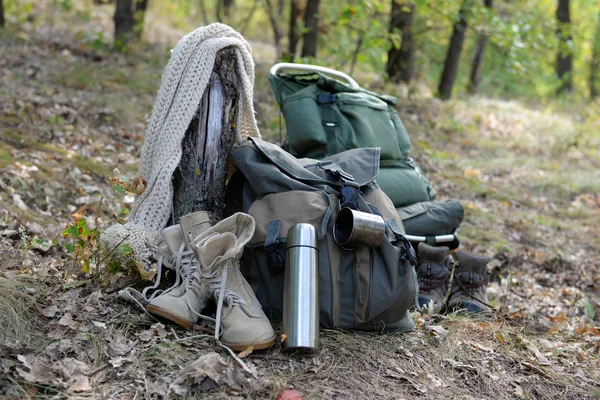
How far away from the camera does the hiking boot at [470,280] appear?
4207 millimetres

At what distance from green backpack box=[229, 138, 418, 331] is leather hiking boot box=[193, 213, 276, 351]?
14 centimetres

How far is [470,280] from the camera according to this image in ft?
13.9

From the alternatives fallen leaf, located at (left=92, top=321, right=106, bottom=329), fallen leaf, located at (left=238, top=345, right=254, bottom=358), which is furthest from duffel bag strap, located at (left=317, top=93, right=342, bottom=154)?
fallen leaf, located at (left=92, top=321, right=106, bottom=329)

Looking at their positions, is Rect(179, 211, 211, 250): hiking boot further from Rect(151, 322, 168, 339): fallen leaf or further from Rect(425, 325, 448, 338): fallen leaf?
Rect(425, 325, 448, 338): fallen leaf

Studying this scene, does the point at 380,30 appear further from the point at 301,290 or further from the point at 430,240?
the point at 301,290

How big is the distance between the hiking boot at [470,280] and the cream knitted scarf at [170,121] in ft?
6.23

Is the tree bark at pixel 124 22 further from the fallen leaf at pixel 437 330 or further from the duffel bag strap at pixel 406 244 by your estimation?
the fallen leaf at pixel 437 330

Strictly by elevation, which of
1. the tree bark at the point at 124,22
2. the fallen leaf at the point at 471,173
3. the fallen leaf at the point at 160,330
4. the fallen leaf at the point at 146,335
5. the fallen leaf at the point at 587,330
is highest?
the tree bark at the point at 124,22

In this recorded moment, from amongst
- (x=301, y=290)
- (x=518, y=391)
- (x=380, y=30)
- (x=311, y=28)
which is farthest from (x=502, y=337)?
(x=380, y=30)

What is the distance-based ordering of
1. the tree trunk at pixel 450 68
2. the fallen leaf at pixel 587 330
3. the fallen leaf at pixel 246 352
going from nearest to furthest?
1. the fallen leaf at pixel 246 352
2. the fallen leaf at pixel 587 330
3. the tree trunk at pixel 450 68

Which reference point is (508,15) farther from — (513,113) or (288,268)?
(288,268)

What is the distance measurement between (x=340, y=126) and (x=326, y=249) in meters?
1.53

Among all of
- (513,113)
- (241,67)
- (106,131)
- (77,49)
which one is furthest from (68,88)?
(513,113)

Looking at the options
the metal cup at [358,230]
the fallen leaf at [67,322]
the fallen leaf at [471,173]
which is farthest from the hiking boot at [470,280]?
the fallen leaf at [471,173]
